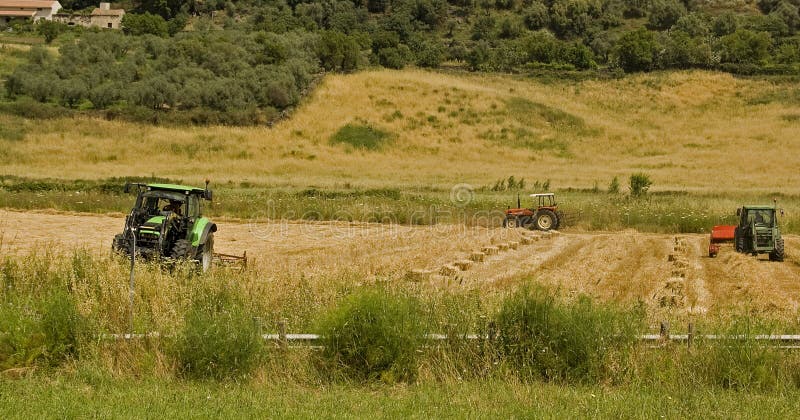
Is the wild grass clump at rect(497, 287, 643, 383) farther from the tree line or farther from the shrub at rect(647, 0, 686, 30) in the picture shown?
the shrub at rect(647, 0, 686, 30)

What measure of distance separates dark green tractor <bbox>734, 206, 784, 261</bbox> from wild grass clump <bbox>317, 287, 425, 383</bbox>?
18571 mm

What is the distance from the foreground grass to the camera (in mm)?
11305

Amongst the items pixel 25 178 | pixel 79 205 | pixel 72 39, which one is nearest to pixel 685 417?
pixel 79 205

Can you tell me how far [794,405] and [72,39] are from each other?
9549 cm

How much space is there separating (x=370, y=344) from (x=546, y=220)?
2340cm

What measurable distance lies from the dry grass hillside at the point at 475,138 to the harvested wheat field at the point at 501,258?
19073mm

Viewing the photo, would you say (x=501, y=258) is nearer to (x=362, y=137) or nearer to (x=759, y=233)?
(x=759, y=233)

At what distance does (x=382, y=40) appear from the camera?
10781 cm

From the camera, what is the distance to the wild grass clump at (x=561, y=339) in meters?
13.3

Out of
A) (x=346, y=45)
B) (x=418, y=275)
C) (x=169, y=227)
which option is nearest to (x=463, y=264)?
(x=418, y=275)

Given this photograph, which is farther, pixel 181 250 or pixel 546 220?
pixel 546 220

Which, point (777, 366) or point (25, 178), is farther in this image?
point (25, 178)

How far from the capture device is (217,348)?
1298 centimetres

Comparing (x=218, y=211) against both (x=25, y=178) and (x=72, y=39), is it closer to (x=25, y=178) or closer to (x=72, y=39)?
(x=25, y=178)
